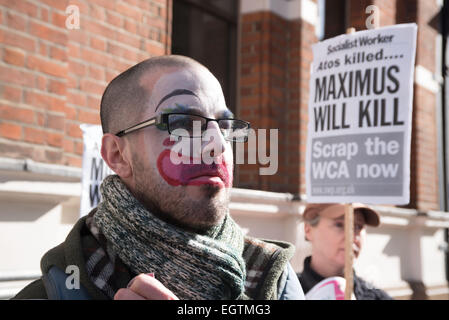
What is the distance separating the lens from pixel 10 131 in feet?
10.1

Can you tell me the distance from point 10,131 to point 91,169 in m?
0.55

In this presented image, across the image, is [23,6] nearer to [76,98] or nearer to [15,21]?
[15,21]

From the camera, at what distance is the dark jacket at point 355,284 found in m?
3.68

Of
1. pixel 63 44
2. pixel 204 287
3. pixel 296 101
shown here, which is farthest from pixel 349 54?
pixel 204 287

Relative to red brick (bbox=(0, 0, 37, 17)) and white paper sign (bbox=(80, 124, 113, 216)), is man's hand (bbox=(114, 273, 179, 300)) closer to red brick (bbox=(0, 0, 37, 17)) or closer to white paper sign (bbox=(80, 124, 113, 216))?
white paper sign (bbox=(80, 124, 113, 216))

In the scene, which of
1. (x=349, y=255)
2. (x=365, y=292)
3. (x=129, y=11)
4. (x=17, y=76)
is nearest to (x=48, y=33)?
(x=17, y=76)

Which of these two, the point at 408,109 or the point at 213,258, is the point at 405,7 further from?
the point at 213,258

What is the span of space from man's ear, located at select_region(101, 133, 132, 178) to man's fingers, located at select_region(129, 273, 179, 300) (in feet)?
1.26

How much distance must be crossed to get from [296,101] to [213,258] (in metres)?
4.32

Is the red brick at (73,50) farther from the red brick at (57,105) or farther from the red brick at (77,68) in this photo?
the red brick at (57,105)

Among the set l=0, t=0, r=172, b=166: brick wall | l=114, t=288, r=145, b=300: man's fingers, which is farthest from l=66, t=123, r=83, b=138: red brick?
l=114, t=288, r=145, b=300: man's fingers

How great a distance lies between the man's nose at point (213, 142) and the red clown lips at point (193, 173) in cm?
3

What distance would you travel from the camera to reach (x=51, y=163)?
3.29m

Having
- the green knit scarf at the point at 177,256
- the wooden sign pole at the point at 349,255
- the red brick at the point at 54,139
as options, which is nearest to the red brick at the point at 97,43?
the red brick at the point at 54,139
